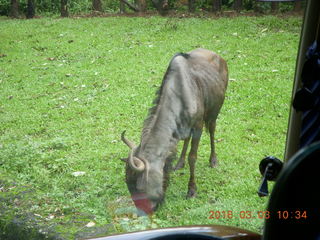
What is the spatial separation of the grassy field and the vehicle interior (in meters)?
1.07

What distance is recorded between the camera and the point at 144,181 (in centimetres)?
246

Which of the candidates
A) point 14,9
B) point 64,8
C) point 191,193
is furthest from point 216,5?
point 14,9

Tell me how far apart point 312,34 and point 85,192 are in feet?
6.53

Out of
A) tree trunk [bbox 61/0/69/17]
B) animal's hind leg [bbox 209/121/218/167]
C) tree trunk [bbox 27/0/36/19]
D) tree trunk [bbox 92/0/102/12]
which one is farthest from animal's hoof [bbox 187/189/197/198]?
tree trunk [bbox 27/0/36/19]

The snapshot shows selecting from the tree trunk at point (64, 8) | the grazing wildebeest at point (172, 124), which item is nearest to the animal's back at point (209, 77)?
the grazing wildebeest at point (172, 124)

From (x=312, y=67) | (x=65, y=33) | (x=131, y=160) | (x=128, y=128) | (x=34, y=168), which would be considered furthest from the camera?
(x=65, y=33)

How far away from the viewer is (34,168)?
118 inches

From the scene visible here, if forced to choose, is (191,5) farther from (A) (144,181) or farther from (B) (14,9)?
(B) (14,9)

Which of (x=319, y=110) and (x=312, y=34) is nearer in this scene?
(x=319, y=110)

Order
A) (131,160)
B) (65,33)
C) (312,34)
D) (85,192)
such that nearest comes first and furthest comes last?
(312,34) → (131,160) → (85,192) → (65,33)

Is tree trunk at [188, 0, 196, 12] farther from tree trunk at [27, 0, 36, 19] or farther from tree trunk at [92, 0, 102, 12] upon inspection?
tree trunk at [27, 0, 36, 19]

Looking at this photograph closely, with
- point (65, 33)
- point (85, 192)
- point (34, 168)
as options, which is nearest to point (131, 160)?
point (85, 192)

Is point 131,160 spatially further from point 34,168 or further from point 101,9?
point 101,9

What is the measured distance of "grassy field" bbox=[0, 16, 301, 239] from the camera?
251 centimetres
